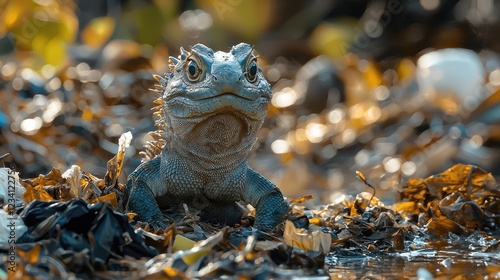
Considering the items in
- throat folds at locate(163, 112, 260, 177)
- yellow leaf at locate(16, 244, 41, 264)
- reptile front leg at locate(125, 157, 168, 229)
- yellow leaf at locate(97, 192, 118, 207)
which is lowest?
yellow leaf at locate(16, 244, 41, 264)

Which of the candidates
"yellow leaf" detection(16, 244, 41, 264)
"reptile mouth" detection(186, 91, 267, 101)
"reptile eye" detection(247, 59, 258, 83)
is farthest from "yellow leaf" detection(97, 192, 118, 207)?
"yellow leaf" detection(16, 244, 41, 264)

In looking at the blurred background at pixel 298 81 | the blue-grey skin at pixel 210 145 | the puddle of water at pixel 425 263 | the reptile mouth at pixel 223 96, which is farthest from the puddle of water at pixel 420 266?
the blurred background at pixel 298 81

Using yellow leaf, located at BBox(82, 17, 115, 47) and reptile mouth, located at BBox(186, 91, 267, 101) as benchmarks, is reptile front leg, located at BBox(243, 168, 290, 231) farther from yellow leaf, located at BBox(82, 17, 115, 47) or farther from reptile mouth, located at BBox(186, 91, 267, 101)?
yellow leaf, located at BBox(82, 17, 115, 47)

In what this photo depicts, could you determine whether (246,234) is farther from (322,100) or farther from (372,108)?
(322,100)

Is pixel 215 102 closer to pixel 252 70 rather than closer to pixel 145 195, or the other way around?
pixel 252 70

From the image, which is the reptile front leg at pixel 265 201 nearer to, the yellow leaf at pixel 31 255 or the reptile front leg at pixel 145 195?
the reptile front leg at pixel 145 195

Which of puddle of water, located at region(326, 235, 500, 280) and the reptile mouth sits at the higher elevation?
the reptile mouth

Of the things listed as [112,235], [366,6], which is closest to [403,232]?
[112,235]

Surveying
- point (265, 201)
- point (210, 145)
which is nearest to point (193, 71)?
point (210, 145)
